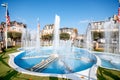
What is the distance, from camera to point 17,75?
6.34m

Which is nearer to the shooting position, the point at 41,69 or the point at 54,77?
the point at 54,77

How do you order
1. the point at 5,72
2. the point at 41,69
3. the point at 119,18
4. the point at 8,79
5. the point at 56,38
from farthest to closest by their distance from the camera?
1. the point at 56,38
2. the point at 119,18
3. the point at 41,69
4. the point at 5,72
5. the point at 8,79

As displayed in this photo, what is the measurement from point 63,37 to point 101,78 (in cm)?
4124

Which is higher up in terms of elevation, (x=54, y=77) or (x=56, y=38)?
(x=56, y=38)

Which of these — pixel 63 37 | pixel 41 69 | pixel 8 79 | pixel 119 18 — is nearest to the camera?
pixel 8 79

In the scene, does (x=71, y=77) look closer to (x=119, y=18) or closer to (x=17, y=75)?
(x=17, y=75)

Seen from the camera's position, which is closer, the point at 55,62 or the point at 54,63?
the point at 54,63

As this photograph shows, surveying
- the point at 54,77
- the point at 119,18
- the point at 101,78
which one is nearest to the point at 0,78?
the point at 54,77

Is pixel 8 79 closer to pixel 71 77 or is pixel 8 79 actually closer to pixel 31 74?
pixel 31 74

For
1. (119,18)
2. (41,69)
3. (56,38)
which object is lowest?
(41,69)

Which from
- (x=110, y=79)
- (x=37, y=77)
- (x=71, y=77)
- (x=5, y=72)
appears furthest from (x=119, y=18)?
(x=5, y=72)

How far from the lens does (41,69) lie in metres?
8.46

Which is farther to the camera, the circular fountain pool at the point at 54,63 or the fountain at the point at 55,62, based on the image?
the circular fountain pool at the point at 54,63

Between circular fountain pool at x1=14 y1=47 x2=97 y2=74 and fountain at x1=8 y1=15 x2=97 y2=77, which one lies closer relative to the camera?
fountain at x1=8 y1=15 x2=97 y2=77
